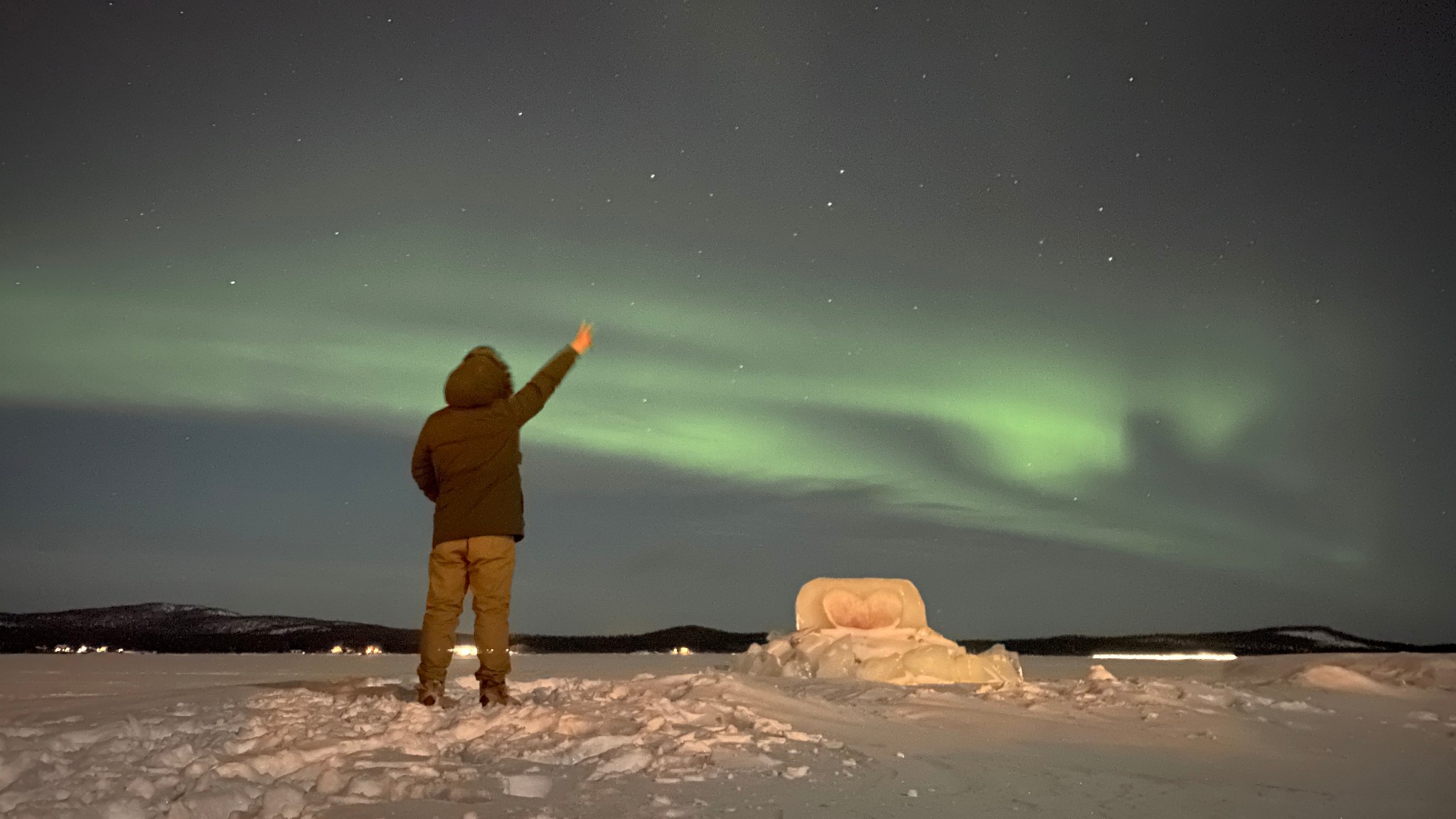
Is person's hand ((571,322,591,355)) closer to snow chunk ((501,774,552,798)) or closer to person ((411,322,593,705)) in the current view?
person ((411,322,593,705))

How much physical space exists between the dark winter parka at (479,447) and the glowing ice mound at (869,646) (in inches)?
265

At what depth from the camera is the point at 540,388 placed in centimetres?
686

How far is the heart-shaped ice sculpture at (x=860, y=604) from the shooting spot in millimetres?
14594

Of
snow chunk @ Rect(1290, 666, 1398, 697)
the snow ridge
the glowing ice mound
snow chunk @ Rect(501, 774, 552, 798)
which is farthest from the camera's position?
the glowing ice mound

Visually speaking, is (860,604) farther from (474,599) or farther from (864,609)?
(474,599)

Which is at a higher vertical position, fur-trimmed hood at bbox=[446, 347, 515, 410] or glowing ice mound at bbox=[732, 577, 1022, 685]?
fur-trimmed hood at bbox=[446, 347, 515, 410]

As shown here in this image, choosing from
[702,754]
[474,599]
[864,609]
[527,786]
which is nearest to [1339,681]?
[864,609]

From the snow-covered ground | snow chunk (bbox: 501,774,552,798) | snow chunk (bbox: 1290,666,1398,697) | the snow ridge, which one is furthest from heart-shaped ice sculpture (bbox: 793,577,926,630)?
snow chunk (bbox: 501,774,552,798)

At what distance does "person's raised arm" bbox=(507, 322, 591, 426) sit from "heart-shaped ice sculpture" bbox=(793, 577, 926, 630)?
868 centimetres

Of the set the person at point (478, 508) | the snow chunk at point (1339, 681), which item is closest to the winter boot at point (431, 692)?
the person at point (478, 508)

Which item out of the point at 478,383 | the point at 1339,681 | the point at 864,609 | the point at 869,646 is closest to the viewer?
the point at 478,383

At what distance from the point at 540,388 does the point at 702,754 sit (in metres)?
2.88

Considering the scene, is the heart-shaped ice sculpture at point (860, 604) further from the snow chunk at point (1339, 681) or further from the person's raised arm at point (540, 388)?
the person's raised arm at point (540, 388)

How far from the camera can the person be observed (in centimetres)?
661
